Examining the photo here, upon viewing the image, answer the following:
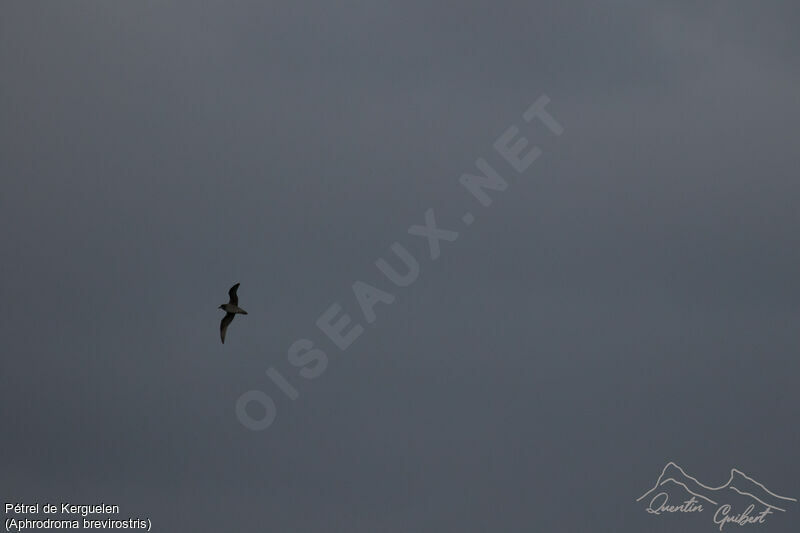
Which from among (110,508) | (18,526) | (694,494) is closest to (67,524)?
(18,526)

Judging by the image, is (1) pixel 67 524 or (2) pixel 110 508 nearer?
(1) pixel 67 524

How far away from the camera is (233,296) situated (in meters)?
93.2

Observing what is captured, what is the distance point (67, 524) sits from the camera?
134 meters

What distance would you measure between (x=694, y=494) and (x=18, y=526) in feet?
339

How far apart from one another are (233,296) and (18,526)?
4628 centimetres

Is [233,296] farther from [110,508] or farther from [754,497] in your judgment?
[754,497]

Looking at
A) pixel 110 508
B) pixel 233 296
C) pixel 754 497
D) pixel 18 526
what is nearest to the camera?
pixel 233 296

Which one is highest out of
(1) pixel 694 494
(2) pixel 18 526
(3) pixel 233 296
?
(1) pixel 694 494

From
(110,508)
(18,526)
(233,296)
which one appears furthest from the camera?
(110,508)

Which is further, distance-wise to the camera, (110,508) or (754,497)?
(754,497)

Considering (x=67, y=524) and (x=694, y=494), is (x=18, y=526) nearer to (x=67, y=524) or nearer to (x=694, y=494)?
(x=67, y=524)

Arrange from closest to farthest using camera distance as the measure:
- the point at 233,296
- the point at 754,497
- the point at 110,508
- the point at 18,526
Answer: the point at 233,296 < the point at 18,526 < the point at 110,508 < the point at 754,497

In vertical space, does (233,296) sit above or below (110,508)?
below

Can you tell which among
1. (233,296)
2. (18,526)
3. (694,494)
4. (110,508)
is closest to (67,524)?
(18,526)
